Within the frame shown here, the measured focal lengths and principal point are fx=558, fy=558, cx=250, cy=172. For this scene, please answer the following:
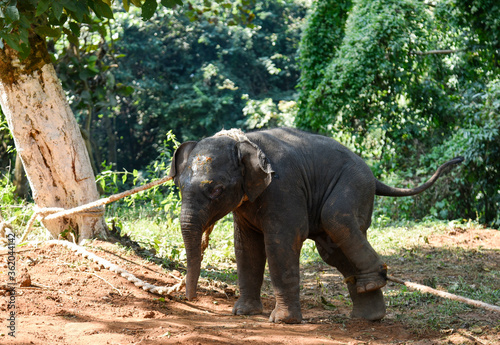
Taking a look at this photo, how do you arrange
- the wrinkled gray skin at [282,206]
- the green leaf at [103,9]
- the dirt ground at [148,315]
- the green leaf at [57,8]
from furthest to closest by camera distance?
the green leaf at [103,9]
the green leaf at [57,8]
the wrinkled gray skin at [282,206]
the dirt ground at [148,315]

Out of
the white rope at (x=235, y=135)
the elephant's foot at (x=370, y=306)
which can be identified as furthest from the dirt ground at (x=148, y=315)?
the white rope at (x=235, y=135)

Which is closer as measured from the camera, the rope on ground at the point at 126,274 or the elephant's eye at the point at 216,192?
the elephant's eye at the point at 216,192

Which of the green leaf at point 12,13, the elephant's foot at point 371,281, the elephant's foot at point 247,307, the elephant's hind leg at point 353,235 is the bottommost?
the elephant's foot at point 247,307

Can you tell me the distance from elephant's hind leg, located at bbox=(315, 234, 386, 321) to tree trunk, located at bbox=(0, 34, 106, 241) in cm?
264

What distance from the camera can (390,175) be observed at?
12.2 meters

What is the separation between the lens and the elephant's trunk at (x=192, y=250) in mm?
4227

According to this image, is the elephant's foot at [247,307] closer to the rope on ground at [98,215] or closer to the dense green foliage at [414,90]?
the rope on ground at [98,215]

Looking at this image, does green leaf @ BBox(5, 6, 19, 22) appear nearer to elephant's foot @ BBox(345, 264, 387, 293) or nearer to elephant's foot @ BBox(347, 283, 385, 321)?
elephant's foot @ BBox(345, 264, 387, 293)

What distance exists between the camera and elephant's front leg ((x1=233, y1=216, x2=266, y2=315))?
16.8 ft

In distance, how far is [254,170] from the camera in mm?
4449

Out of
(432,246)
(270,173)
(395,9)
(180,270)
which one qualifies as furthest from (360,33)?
(270,173)

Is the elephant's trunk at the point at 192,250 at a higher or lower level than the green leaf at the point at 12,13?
lower

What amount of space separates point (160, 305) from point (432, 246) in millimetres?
4979

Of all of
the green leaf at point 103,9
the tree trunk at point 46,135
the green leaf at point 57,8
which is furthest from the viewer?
the tree trunk at point 46,135
